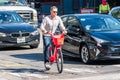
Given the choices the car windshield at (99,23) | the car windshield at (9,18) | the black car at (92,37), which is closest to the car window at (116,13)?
the car windshield at (9,18)

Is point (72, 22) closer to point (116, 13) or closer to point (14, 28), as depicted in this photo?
point (14, 28)

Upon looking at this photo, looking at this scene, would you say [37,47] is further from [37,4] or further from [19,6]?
[37,4]

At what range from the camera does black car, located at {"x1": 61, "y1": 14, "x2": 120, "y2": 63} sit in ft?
45.0

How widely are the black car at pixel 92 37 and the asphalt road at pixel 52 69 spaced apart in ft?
1.06

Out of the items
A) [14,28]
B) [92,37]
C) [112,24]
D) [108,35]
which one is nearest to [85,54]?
[92,37]

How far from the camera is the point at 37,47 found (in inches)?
773

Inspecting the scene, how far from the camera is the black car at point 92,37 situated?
45.0 feet

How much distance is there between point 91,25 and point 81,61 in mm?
1127

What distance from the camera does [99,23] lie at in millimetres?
15023

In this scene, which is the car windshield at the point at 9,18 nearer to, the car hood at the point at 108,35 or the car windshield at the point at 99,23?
the car windshield at the point at 99,23

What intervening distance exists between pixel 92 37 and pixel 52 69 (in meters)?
1.62

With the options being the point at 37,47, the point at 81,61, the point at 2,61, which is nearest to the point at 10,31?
the point at 37,47

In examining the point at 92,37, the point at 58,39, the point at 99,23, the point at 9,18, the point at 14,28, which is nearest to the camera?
the point at 58,39

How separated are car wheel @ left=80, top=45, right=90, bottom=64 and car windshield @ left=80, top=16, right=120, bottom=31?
0.67m
